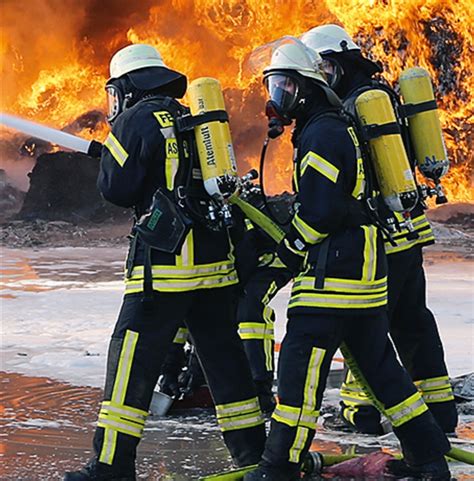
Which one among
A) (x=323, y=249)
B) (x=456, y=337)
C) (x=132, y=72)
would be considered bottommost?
(x=456, y=337)

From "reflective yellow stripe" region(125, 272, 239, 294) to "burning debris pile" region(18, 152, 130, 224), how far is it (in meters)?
14.3

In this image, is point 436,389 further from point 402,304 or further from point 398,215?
point 398,215

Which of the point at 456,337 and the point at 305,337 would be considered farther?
the point at 456,337

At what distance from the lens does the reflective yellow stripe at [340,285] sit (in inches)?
164

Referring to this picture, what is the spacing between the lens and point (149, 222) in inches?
168

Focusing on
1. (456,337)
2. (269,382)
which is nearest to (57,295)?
(456,337)

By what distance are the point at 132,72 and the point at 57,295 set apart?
6.14 metres

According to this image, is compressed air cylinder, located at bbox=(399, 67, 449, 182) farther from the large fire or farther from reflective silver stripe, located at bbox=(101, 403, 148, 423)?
the large fire

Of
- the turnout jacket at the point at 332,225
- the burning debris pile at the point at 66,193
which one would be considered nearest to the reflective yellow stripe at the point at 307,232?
the turnout jacket at the point at 332,225

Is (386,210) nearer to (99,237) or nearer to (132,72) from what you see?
(132,72)

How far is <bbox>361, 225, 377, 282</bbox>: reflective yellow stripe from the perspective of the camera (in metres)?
4.23

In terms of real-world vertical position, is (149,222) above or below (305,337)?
above

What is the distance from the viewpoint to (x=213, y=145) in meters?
4.31

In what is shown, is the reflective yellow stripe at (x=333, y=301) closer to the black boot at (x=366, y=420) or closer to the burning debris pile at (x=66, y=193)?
the black boot at (x=366, y=420)
